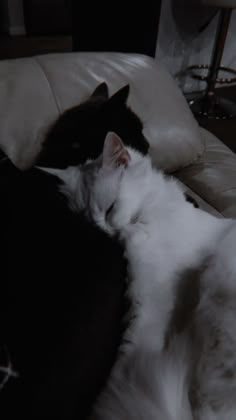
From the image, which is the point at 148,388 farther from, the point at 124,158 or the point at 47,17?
the point at 47,17

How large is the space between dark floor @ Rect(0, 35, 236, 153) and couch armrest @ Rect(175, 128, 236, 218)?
137 centimetres

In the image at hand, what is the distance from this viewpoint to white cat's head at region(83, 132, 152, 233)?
893mm

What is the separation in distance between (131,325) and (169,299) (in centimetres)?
11

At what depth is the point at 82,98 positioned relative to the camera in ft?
3.84

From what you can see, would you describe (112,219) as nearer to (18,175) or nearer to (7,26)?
(18,175)

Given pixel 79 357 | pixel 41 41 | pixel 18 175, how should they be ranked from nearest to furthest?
1. pixel 79 357
2. pixel 18 175
3. pixel 41 41

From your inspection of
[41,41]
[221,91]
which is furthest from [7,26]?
[221,91]

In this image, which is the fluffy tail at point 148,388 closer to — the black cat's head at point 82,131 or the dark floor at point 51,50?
the black cat's head at point 82,131

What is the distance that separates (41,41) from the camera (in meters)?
4.81

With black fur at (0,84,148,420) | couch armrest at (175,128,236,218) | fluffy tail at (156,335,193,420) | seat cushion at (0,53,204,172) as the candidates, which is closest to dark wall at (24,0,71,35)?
seat cushion at (0,53,204,172)

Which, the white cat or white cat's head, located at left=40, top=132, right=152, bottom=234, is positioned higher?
white cat's head, located at left=40, top=132, right=152, bottom=234

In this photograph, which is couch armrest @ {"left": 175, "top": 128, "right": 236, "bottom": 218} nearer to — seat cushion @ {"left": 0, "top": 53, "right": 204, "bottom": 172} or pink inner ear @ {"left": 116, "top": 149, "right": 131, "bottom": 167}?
seat cushion @ {"left": 0, "top": 53, "right": 204, "bottom": 172}

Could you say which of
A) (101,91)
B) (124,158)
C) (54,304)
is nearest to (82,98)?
(101,91)

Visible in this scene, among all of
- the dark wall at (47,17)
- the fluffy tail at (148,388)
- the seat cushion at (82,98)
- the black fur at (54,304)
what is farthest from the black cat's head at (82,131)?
the dark wall at (47,17)
